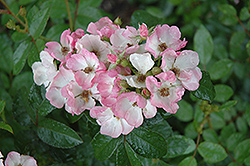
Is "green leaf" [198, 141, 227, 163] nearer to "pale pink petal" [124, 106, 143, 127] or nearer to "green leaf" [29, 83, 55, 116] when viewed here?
"pale pink petal" [124, 106, 143, 127]

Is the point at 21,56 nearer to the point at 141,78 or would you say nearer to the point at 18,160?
the point at 18,160

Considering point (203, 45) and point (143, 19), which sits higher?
point (143, 19)

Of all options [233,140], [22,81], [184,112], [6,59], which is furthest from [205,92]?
[6,59]

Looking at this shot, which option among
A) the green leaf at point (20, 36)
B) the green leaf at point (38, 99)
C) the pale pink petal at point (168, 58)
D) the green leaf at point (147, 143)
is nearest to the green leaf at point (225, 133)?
the green leaf at point (147, 143)

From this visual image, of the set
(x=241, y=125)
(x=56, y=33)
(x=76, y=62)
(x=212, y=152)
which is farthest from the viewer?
(x=241, y=125)

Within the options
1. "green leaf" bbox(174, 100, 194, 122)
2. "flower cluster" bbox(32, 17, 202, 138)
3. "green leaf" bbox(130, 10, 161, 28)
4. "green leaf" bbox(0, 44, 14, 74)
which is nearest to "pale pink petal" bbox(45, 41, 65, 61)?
"flower cluster" bbox(32, 17, 202, 138)

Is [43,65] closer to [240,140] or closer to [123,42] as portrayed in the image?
[123,42]

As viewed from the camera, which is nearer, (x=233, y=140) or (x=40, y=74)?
(x=40, y=74)

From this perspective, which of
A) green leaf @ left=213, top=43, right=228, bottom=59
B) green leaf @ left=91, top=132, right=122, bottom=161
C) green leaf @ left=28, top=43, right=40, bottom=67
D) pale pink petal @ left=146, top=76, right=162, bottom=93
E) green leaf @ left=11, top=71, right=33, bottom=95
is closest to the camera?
pale pink petal @ left=146, top=76, right=162, bottom=93
